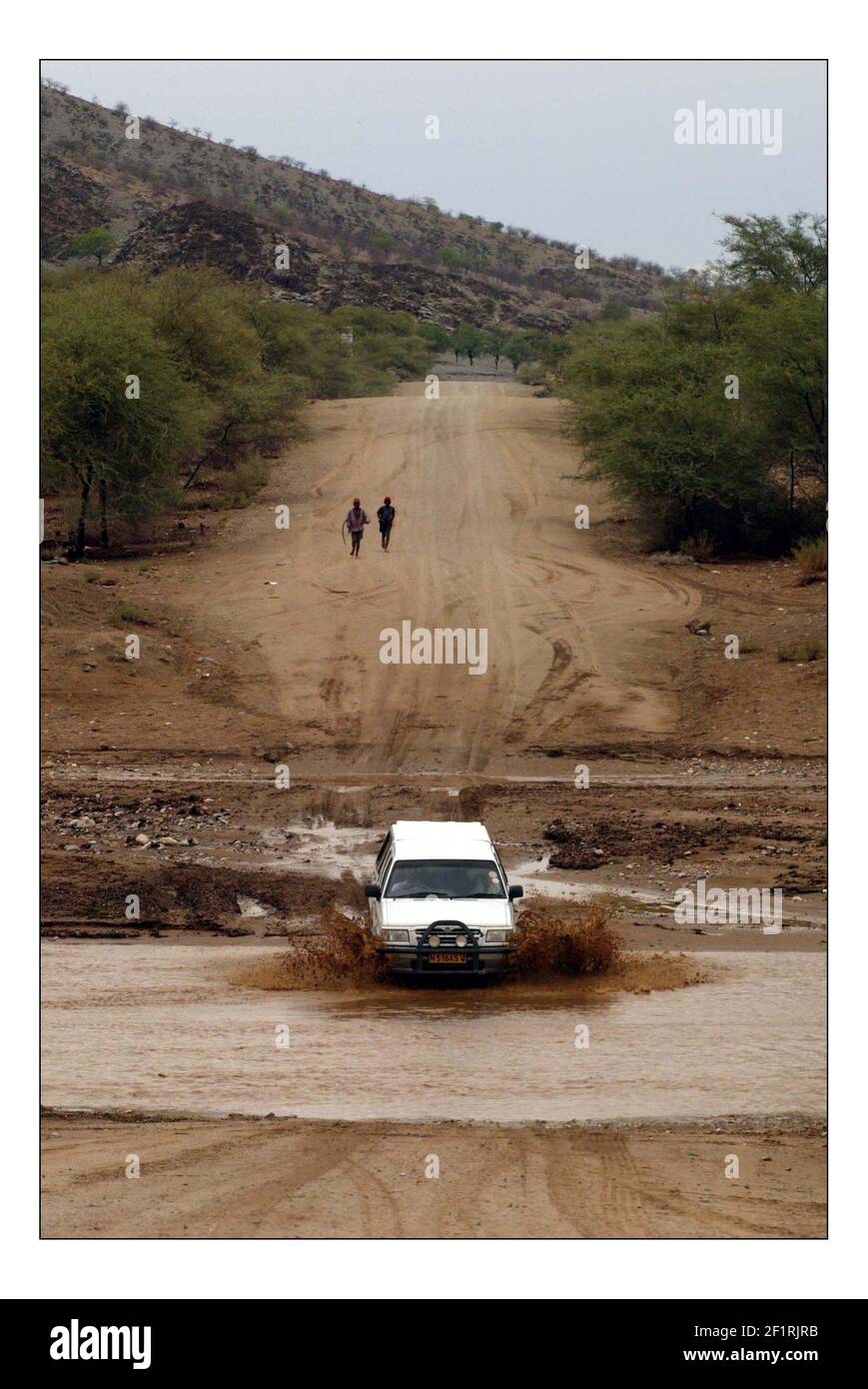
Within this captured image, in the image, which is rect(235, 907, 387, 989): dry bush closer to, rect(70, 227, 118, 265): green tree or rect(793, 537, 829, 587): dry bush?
rect(793, 537, 829, 587): dry bush

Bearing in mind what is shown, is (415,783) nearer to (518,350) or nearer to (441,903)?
(441,903)

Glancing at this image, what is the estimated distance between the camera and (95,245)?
302ft

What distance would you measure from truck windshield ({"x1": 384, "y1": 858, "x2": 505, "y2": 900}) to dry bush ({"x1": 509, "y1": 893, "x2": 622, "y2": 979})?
68 centimetres

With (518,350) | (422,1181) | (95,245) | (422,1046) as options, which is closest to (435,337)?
(518,350)

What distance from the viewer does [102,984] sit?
17312mm

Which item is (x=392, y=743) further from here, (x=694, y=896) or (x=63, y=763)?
(x=694, y=896)

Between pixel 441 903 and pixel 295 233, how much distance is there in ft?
328

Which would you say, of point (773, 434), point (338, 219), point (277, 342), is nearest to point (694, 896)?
point (773, 434)

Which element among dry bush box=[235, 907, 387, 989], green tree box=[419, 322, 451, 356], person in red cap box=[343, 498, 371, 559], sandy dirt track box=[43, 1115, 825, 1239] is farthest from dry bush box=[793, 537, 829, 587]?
green tree box=[419, 322, 451, 356]

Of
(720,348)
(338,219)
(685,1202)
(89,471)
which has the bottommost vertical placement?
(685,1202)

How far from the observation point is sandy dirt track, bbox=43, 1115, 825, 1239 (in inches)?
432

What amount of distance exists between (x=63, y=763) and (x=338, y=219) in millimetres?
106363

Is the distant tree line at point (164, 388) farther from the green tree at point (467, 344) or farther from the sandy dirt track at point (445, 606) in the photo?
the green tree at point (467, 344)

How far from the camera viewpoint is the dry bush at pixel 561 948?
17.9 m
